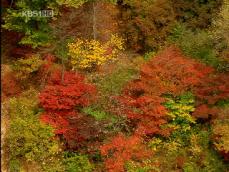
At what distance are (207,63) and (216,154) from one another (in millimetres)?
5203

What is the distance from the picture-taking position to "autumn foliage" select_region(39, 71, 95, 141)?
28203 mm

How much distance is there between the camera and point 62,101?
28219 millimetres

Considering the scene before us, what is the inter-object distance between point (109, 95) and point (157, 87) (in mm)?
2445

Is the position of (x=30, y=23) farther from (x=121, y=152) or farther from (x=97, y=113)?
(x=121, y=152)

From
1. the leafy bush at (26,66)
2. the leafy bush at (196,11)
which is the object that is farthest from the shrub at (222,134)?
the leafy bush at (26,66)

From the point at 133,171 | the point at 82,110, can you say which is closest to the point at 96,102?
the point at 82,110

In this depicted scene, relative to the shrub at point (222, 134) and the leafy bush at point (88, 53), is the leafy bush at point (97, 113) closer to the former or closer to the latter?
the leafy bush at point (88, 53)

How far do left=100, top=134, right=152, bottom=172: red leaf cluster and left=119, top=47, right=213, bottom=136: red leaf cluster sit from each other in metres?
0.94

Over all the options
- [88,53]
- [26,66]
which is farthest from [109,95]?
[26,66]

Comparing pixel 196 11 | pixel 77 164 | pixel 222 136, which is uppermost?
pixel 196 11

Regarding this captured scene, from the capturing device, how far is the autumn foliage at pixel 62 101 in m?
28.2

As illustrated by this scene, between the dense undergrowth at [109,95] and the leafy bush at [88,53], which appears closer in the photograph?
the dense undergrowth at [109,95]

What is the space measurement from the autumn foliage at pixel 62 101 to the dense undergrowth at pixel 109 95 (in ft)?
0.16

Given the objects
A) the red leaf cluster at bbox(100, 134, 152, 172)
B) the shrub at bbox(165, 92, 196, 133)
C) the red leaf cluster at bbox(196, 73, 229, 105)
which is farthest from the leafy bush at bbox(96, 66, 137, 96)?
the red leaf cluster at bbox(196, 73, 229, 105)
